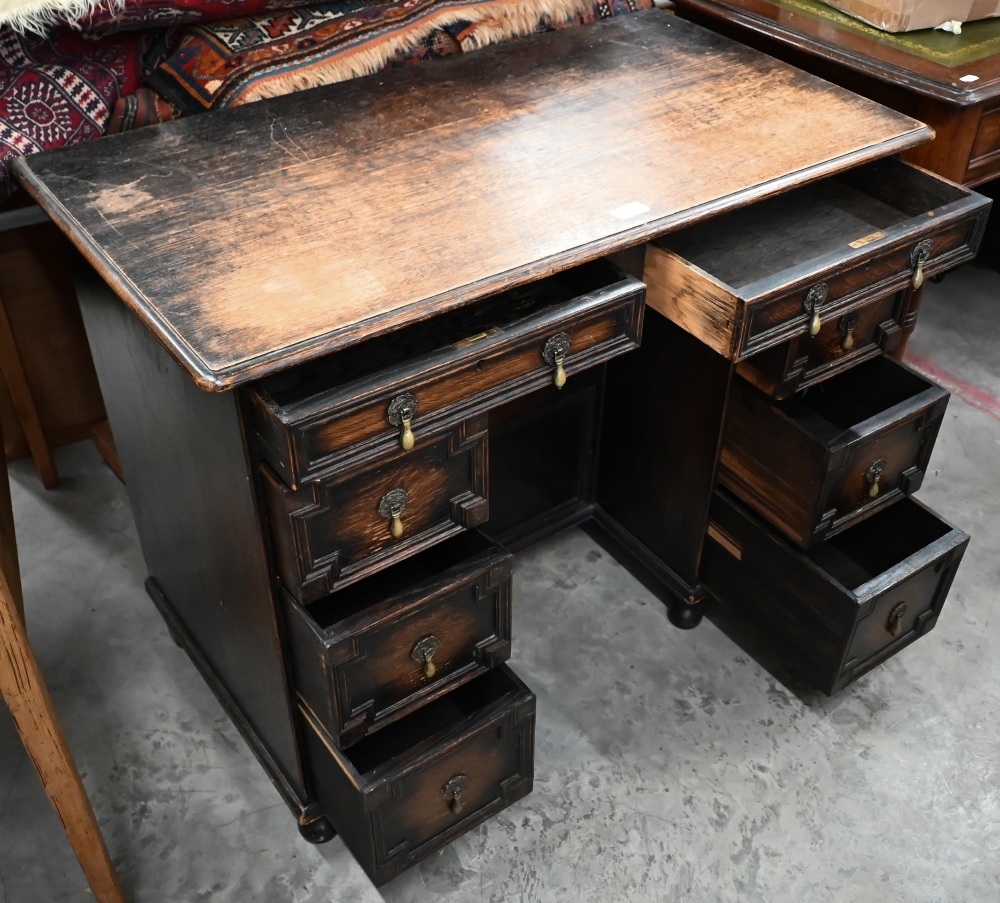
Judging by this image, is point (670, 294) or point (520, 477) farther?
point (520, 477)

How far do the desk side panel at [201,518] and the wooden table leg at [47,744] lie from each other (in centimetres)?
24

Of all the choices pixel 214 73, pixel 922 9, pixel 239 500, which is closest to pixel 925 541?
pixel 922 9

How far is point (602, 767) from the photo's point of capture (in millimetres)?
1696

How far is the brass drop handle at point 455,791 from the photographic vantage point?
1456 mm

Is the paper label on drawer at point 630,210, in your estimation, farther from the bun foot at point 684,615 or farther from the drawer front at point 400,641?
the bun foot at point 684,615

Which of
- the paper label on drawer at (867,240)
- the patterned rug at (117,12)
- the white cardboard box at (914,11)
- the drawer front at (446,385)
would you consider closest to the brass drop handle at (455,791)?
the drawer front at (446,385)

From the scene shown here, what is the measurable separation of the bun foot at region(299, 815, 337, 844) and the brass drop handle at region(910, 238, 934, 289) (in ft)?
3.70

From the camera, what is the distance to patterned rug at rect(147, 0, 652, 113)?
5.22 ft

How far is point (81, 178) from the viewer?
1388 millimetres

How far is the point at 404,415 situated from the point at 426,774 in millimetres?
523

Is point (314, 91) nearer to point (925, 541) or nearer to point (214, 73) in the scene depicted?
point (214, 73)

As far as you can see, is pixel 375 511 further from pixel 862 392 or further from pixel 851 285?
pixel 862 392

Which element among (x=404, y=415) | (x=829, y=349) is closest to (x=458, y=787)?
(x=404, y=415)

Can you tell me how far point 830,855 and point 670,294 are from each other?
33.2 inches
